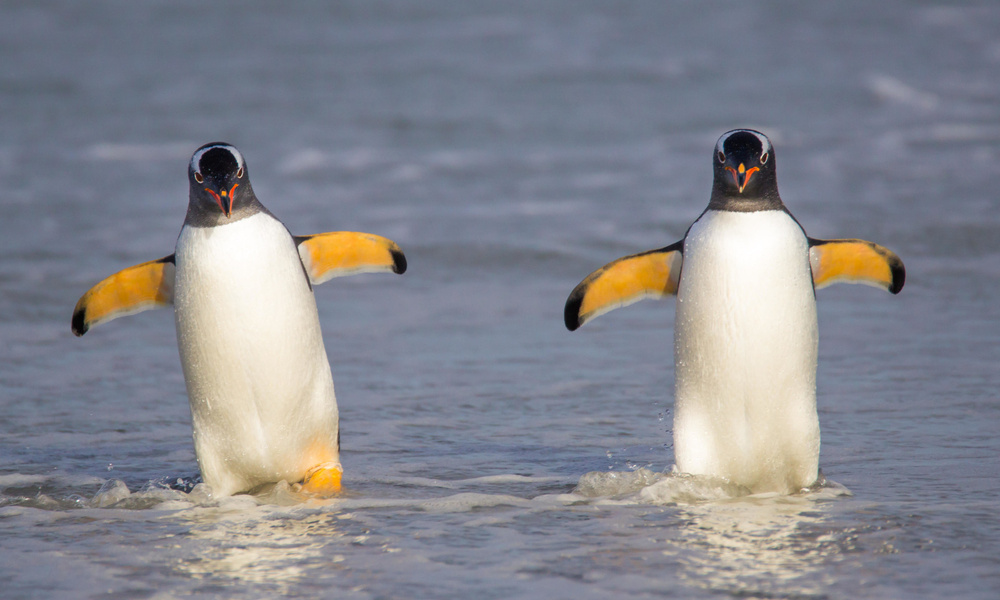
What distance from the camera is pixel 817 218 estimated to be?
953cm

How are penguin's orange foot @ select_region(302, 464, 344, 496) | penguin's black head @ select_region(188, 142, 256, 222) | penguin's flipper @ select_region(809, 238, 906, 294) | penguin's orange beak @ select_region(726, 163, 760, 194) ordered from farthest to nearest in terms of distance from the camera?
penguin's orange foot @ select_region(302, 464, 344, 496) < penguin's flipper @ select_region(809, 238, 906, 294) < penguin's black head @ select_region(188, 142, 256, 222) < penguin's orange beak @ select_region(726, 163, 760, 194)

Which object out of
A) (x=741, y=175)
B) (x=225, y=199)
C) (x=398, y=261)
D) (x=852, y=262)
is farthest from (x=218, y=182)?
(x=852, y=262)

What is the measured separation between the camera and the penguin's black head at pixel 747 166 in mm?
3387

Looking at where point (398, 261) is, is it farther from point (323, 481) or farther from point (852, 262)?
point (852, 262)

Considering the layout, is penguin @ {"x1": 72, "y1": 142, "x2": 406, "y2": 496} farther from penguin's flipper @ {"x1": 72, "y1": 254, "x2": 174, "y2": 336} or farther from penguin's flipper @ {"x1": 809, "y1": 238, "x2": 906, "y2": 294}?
penguin's flipper @ {"x1": 809, "y1": 238, "x2": 906, "y2": 294}

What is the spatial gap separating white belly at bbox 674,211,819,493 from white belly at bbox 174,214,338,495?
1152 mm

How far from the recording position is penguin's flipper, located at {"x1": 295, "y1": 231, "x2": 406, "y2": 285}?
150 inches

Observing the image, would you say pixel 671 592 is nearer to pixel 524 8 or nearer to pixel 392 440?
pixel 392 440

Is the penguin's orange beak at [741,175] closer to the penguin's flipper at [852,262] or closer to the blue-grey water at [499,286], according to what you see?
the penguin's flipper at [852,262]

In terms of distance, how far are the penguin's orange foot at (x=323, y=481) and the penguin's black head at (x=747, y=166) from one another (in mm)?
1485

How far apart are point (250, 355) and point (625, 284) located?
1166 millimetres

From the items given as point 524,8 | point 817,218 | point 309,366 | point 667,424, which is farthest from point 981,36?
point 309,366

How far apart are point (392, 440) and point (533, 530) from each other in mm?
1277

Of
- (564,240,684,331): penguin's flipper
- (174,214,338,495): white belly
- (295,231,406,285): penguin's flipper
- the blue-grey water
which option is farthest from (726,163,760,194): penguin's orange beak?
(174,214,338,495): white belly
